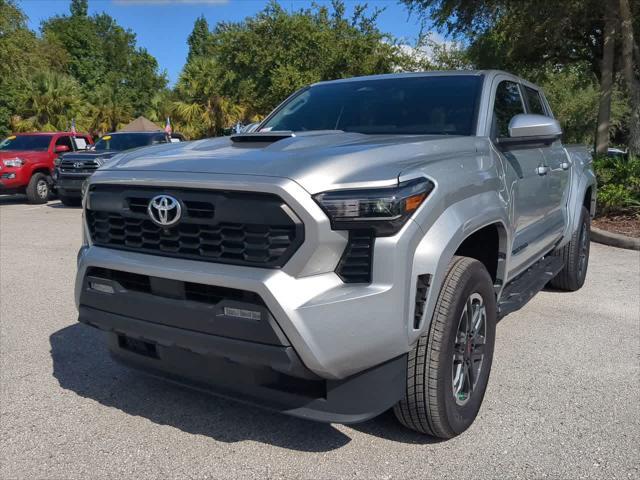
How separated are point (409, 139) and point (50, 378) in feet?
8.67

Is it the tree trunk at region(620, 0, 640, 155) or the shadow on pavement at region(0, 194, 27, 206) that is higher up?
the tree trunk at region(620, 0, 640, 155)

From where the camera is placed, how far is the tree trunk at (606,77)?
12.2 meters

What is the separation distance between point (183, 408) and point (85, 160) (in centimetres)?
1161

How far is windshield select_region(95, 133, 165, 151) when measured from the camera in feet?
47.6

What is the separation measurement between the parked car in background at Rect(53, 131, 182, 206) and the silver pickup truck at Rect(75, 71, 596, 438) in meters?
10.7

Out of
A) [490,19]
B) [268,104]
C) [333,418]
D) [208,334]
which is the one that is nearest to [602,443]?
[333,418]

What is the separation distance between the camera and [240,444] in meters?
3.02

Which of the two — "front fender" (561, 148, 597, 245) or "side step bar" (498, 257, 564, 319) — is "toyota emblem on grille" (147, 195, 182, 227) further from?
"front fender" (561, 148, 597, 245)

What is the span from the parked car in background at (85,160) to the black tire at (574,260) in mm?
9337

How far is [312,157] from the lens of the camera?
261 cm

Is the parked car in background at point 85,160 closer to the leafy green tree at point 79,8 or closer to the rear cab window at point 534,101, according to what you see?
the rear cab window at point 534,101

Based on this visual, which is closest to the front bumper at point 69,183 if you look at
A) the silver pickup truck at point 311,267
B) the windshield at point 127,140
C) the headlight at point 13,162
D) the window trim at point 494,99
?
the windshield at point 127,140

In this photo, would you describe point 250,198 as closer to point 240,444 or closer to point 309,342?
point 309,342

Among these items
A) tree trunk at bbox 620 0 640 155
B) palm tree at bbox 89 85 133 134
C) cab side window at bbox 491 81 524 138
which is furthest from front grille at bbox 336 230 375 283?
palm tree at bbox 89 85 133 134
